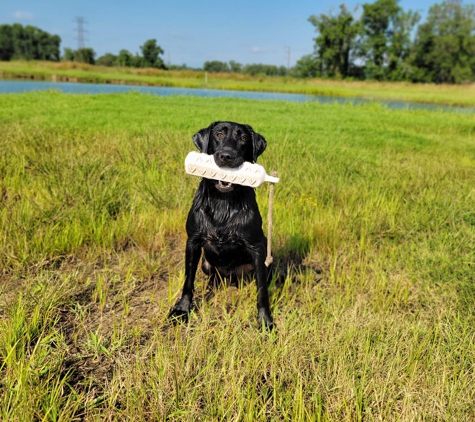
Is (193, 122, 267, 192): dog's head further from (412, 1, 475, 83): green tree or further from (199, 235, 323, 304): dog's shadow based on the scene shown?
(412, 1, 475, 83): green tree

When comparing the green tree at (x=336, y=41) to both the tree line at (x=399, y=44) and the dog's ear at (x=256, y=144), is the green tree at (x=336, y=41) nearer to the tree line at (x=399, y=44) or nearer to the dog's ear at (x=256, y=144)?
the tree line at (x=399, y=44)

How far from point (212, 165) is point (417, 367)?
1.73m

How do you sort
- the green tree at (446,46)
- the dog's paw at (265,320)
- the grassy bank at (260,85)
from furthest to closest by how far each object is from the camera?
the green tree at (446,46)
the grassy bank at (260,85)
the dog's paw at (265,320)

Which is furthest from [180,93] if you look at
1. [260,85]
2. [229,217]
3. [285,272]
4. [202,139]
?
[229,217]

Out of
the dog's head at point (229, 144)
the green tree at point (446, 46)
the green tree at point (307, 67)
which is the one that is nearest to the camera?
the dog's head at point (229, 144)

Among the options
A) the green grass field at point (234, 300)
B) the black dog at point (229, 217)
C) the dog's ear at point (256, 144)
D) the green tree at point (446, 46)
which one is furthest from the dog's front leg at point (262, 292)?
the green tree at point (446, 46)

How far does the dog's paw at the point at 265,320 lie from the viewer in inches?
94.7

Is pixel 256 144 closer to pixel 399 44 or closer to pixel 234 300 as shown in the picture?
pixel 234 300

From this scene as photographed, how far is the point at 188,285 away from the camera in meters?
2.61

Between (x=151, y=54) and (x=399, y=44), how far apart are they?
58.2m

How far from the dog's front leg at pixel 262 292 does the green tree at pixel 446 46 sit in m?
71.1

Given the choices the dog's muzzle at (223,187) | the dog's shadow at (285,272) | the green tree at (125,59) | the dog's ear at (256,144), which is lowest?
the dog's shadow at (285,272)

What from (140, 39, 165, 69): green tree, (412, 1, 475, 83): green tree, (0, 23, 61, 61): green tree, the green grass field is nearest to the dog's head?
the green grass field

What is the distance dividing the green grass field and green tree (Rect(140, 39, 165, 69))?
296ft
